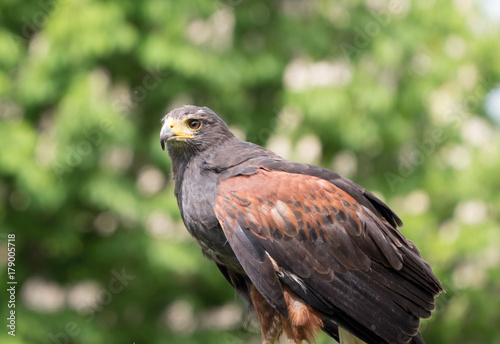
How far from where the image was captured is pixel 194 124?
4.72 m

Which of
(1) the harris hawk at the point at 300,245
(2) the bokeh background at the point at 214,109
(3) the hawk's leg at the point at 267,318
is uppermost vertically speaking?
(1) the harris hawk at the point at 300,245

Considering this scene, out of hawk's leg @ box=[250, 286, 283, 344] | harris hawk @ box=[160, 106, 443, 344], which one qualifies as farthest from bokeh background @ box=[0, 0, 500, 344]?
hawk's leg @ box=[250, 286, 283, 344]

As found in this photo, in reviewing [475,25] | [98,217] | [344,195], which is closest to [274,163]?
[344,195]

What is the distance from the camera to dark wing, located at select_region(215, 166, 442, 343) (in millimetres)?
4219

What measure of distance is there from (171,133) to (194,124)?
0.20m

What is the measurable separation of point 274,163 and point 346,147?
6.53 m

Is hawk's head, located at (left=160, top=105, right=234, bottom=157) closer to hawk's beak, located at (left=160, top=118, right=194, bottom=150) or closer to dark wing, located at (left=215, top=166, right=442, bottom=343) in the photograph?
hawk's beak, located at (left=160, top=118, right=194, bottom=150)

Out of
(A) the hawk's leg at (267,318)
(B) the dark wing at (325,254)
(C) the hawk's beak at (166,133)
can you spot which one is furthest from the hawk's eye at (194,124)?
(A) the hawk's leg at (267,318)

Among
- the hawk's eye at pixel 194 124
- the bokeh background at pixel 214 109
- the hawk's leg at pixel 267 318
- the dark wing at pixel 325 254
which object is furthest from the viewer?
the bokeh background at pixel 214 109

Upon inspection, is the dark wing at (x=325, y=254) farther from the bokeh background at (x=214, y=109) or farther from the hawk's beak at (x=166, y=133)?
the bokeh background at (x=214, y=109)

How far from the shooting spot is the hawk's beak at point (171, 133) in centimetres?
459

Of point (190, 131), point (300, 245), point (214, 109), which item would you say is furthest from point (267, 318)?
point (214, 109)

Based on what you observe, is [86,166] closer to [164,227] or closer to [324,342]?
[164,227]

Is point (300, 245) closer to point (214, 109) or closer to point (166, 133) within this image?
point (166, 133)
